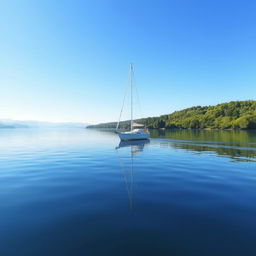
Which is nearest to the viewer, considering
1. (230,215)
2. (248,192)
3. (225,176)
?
(230,215)

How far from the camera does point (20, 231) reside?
6.09 meters

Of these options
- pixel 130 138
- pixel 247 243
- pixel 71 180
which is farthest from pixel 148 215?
pixel 130 138

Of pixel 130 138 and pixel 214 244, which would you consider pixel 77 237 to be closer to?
pixel 214 244

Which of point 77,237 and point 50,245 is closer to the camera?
point 50,245

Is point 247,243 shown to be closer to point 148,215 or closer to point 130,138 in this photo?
point 148,215

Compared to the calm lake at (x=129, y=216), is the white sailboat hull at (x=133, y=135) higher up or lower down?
higher up

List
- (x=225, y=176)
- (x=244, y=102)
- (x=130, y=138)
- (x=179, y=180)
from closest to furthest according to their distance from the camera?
1. (x=179, y=180)
2. (x=225, y=176)
3. (x=130, y=138)
4. (x=244, y=102)

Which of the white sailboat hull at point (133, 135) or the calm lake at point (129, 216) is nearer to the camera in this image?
the calm lake at point (129, 216)

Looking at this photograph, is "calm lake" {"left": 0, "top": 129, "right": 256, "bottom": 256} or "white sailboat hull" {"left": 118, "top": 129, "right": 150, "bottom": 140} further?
"white sailboat hull" {"left": 118, "top": 129, "right": 150, "bottom": 140}

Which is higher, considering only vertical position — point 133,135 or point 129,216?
point 133,135

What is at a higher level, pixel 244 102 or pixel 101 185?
pixel 244 102

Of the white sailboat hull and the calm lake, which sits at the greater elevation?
the white sailboat hull

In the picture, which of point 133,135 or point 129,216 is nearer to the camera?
point 129,216

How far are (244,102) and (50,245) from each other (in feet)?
813
